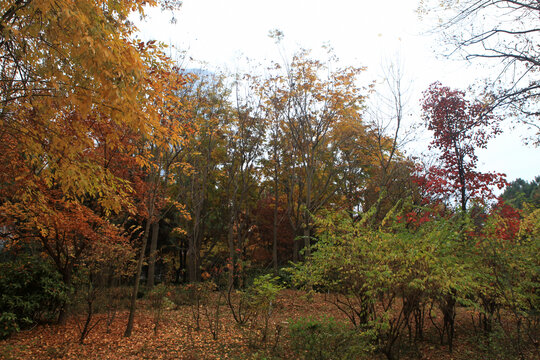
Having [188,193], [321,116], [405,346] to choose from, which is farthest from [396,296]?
[188,193]

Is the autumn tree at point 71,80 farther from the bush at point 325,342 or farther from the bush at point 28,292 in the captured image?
the bush at point 325,342

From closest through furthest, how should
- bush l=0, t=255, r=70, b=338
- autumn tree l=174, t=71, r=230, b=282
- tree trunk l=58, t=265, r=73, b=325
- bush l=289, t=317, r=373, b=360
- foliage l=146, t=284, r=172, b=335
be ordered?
1. bush l=289, t=317, r=373, b=360
2. bush l=0, t=255, r=70, b=338
3. foliage l=146, t=284, r=172, b=335
4. tree trunk l=58, t=265, r=73, b=325
5. autumn tree l=174, t=71, r=230, b=282

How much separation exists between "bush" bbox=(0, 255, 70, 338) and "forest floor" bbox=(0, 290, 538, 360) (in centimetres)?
32

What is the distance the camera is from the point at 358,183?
1673 centimetres

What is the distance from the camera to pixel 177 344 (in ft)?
19.5

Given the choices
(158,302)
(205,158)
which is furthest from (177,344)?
(205,158)

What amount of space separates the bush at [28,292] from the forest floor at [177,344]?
322mm

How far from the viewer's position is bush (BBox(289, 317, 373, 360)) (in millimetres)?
4211

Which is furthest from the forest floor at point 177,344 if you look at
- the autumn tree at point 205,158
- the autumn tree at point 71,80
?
the autumn tree at point 205,158

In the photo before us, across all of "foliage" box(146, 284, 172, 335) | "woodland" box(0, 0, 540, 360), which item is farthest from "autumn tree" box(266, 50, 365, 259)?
"foliage" box(146, 284, 172, 335)

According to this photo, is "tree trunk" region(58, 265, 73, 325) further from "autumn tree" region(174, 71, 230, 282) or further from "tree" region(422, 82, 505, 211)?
"tree" region(422, 82, 505, 211)

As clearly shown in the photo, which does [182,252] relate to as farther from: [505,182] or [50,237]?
[505,182]

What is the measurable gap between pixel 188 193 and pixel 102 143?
7.89 metres

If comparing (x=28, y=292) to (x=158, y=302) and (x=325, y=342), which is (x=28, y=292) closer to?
(x=158, y=302)
